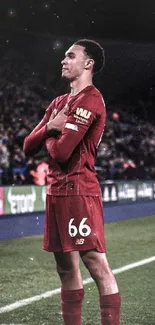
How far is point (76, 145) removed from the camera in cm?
304

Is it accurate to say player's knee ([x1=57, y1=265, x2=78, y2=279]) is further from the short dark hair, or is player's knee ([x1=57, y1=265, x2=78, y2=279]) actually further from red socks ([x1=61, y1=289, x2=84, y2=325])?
the short dark hair

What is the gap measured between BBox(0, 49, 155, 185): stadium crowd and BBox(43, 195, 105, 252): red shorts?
10.3m

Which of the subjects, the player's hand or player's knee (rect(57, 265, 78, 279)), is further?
player's knee (rect(57, 265, 78, 279))

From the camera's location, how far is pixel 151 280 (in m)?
6.28

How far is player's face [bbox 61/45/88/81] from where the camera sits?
3199 millimetres

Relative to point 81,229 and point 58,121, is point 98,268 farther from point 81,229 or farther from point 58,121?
point 58,121

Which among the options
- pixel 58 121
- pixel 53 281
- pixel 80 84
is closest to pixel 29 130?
pixel 53 281

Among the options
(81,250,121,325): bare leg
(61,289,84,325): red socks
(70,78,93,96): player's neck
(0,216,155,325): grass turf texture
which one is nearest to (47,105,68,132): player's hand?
(70,78,93,96): player's neck

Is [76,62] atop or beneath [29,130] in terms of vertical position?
beneath

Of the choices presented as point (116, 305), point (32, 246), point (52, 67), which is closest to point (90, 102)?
point (116, 305)

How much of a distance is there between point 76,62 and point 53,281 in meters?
3.41

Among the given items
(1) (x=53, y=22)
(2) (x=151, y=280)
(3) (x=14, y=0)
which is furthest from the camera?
(1) (x=53, y=22)

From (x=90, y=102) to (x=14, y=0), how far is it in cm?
2381

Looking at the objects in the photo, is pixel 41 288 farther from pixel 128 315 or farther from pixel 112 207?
pixel 112 207
